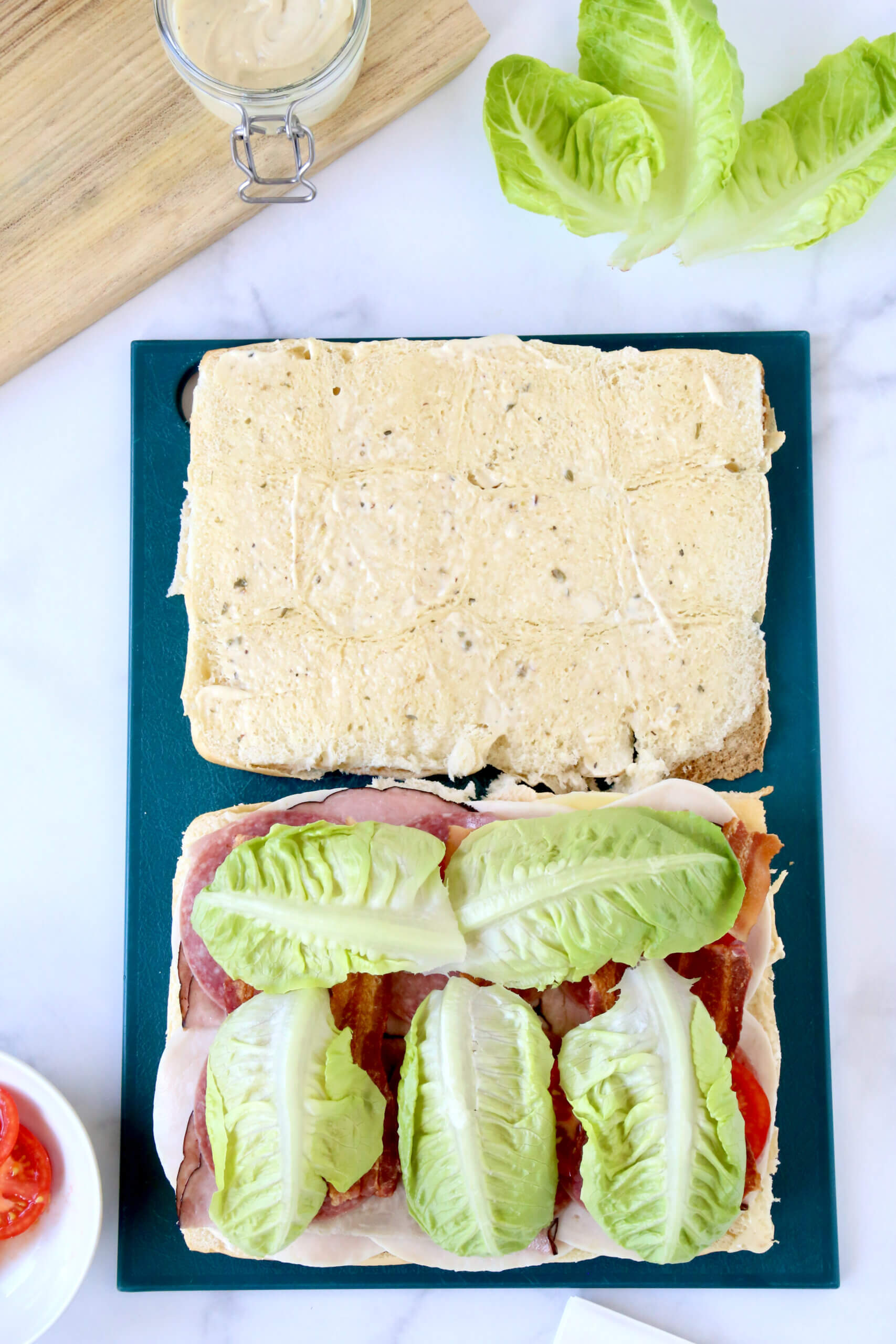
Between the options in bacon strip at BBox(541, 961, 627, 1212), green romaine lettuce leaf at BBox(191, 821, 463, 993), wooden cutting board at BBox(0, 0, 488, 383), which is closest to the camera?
green romaine lettuce leaf at BBox(191, 821, 463, 993)

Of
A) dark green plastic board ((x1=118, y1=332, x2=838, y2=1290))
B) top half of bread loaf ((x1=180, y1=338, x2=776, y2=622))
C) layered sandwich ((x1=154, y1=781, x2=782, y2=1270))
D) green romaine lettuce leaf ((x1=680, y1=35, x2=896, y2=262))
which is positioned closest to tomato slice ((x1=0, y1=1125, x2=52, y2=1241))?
dark green plastic board ((x1=118, y1=332, x2=838, y2=1290))

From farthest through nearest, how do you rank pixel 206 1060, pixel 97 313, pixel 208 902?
pixel 97 313 → pixel 206 1060 → pixel 208 902

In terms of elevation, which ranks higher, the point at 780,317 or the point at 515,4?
the point at 515,4

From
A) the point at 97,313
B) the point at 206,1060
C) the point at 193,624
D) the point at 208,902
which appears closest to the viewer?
the point at 208,902

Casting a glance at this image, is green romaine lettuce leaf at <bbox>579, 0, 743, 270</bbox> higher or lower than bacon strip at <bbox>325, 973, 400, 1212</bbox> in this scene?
higher

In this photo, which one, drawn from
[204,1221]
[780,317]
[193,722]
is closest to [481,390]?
[780,317]

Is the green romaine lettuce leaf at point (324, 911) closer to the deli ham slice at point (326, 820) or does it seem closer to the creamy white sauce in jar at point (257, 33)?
the deli ham slice at point (326, 820)

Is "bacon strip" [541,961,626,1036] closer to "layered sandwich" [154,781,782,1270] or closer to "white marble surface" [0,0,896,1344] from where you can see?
"layered sandwich" [154,781,782,1270]

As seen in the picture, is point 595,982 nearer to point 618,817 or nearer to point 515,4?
point 618,817
